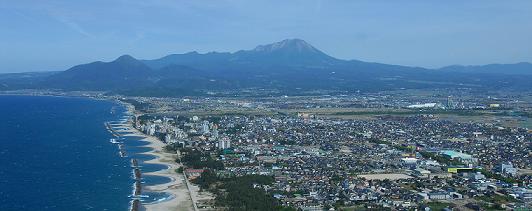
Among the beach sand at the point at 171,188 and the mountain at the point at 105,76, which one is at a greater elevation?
the mountain at the point at 105,76

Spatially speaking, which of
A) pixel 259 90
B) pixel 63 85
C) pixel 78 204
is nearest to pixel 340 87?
pixel 259 90

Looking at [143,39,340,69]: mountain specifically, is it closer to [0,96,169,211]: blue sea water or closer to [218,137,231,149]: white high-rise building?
[0,96,169,211]: blue sea water

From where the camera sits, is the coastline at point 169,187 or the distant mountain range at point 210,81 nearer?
the coastline at point 169,187

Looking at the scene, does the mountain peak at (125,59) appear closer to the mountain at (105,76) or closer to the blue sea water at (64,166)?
the mountain at (105,76)

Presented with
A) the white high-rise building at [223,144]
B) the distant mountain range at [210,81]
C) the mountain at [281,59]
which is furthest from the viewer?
the mountain at [281,59]

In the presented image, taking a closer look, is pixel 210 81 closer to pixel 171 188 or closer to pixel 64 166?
pixel 64 166

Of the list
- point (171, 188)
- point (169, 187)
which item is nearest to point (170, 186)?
point (169, 187)

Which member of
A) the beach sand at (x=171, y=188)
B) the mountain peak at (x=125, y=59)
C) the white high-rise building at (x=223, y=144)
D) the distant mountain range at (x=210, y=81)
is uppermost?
the mountain peak at (x=125, y=59)

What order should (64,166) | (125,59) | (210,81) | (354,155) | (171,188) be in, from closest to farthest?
(171,188)
(64,166)
(354,155)
(210,81)
(125,59)

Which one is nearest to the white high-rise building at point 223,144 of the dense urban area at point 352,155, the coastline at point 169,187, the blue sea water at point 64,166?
the dense urban area at point 352,155
